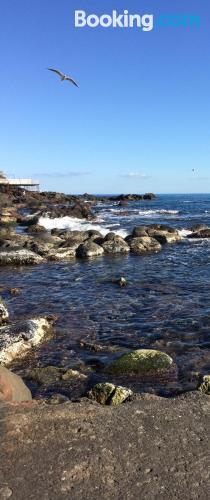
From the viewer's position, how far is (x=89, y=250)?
25531 mm

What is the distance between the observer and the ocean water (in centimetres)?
995

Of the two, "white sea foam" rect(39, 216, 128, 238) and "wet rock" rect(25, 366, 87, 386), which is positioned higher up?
"white sea foam" rect(39, 216, 128, 238)

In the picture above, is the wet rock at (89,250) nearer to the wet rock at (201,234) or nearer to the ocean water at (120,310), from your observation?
the ocean water at (120,310)

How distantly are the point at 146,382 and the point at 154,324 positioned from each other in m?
3.86

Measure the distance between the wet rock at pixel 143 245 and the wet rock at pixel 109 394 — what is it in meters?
19.0

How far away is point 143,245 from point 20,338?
17.4m

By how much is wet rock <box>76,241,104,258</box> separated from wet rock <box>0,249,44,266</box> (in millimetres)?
2862

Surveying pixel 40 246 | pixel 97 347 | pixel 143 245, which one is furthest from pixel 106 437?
pixel 143 245

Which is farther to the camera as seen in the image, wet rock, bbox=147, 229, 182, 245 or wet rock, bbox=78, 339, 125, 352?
wet rock, bbox=147, 229, 182, 245

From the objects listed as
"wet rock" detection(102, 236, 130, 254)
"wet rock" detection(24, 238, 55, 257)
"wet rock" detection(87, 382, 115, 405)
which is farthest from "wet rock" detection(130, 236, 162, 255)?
"wet rock" detection(87, 382, 115, 405)

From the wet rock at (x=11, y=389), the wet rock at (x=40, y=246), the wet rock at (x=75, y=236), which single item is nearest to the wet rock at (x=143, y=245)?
the wet rock at (x=75, y=236)

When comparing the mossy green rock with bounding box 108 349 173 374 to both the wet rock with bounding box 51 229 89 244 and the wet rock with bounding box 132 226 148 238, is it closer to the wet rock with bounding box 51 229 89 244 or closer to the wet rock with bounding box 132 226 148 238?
the wet rock with bounding box 51 229 89 244

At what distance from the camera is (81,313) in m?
14.1

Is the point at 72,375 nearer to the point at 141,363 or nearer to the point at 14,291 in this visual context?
the point at 141,363
